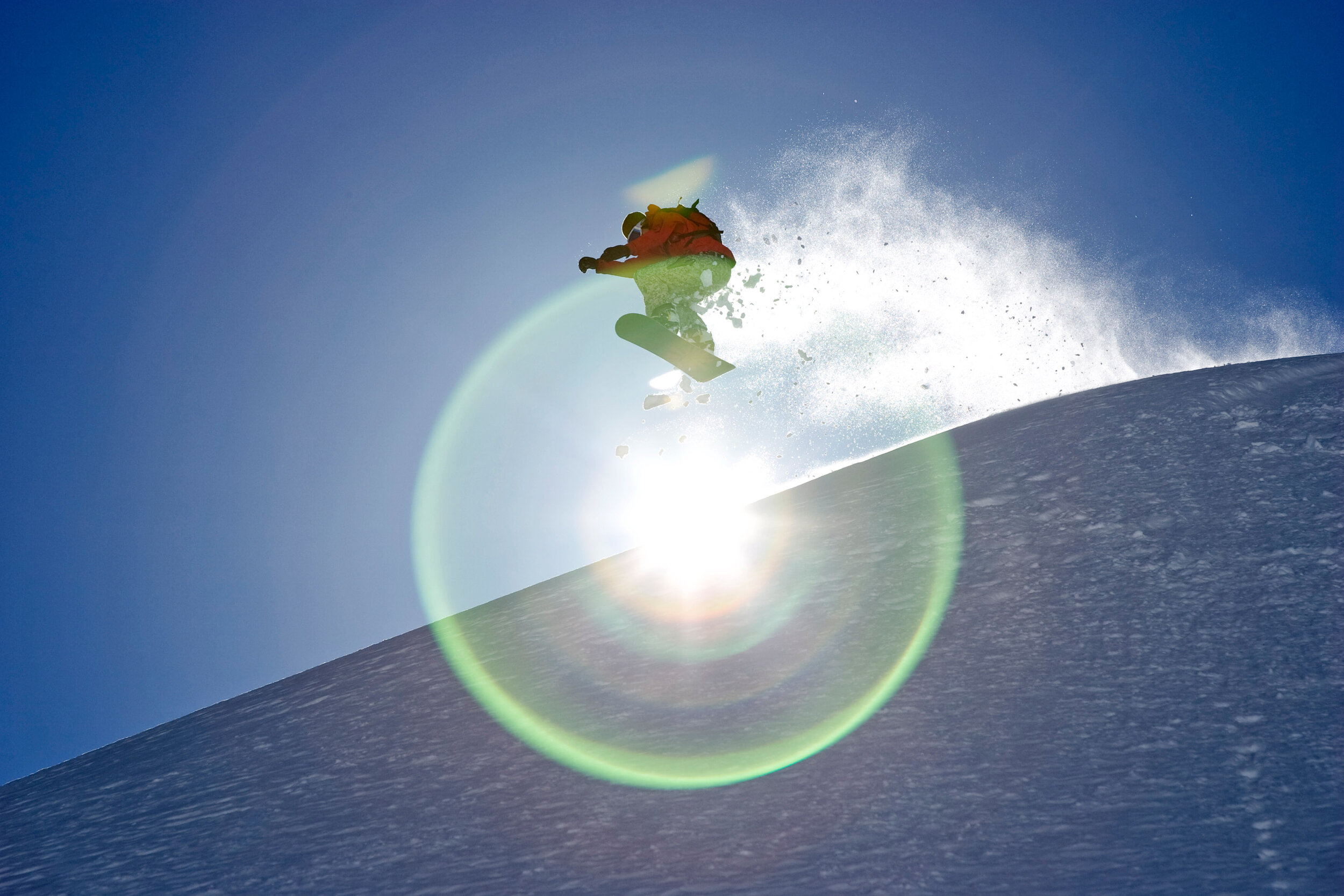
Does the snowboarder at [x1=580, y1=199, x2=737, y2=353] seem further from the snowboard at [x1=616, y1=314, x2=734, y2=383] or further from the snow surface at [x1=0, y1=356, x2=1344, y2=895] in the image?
the snow surface at [x1=0, y1=356, x2=1344, y2=895]

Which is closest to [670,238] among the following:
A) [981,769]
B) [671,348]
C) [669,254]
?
[669,254]

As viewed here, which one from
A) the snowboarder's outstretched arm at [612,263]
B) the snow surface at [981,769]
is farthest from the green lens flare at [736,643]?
the snowboarder's outstretched arm at [612,263]

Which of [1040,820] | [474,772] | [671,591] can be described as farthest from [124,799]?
[1040,820]

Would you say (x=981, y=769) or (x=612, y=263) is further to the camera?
(x=612, y=263)

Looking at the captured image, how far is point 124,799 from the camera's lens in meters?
5.72

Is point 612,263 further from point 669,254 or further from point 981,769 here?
point 981,769

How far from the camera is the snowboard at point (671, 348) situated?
964 cm

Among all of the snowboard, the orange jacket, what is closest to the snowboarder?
the orange jacket

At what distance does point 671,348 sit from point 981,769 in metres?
6.64

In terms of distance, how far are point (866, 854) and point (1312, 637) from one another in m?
2.74

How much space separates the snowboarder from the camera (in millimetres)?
8227

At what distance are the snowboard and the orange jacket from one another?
4.16 ft

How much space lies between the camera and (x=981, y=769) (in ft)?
12.3

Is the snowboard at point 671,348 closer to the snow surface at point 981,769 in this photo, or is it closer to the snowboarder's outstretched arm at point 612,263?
the snowboarder's outstretched arm at point 612,263
